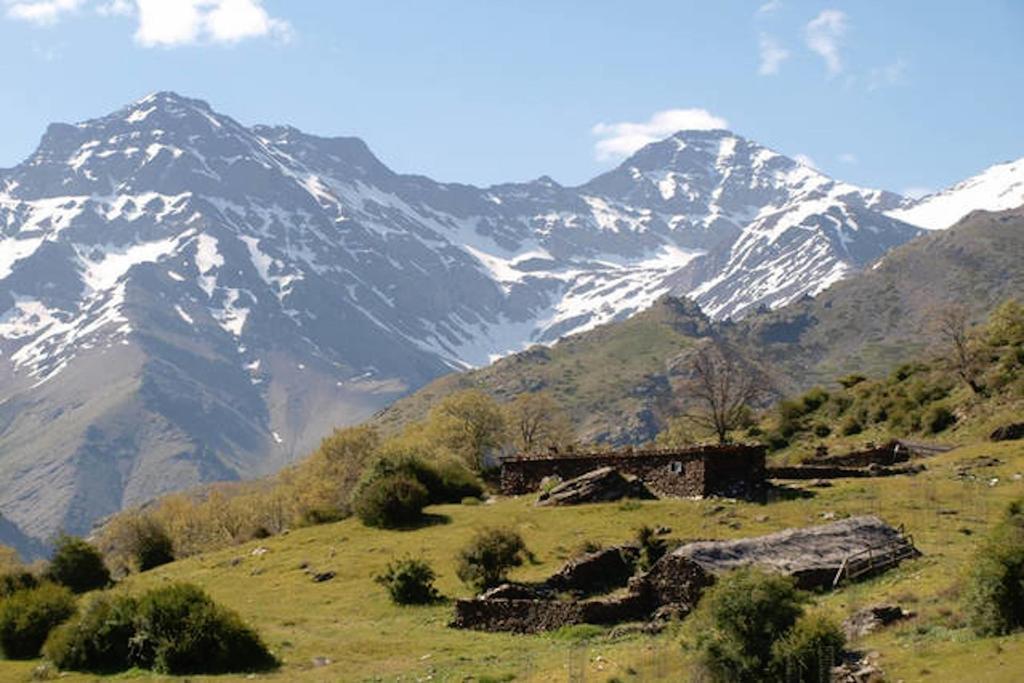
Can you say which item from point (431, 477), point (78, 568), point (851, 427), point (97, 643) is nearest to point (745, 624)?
point (97, 643)

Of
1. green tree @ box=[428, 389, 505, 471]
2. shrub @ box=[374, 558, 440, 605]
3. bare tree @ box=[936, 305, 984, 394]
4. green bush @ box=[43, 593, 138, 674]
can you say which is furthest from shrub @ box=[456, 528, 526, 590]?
bare tree @ box=[936, 305, 984, 394]

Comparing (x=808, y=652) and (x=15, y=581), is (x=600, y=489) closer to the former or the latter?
(x=808, y=652)

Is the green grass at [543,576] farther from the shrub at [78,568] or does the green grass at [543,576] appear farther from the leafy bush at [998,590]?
the shrub at [78,568]

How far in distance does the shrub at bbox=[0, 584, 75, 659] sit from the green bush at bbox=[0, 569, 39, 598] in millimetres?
Result: 11877

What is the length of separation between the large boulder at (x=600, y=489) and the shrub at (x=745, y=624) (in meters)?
28.7

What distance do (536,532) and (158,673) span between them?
67.7 ft

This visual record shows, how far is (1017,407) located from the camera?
7750cm

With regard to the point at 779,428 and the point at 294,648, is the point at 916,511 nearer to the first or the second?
the point at 294,648

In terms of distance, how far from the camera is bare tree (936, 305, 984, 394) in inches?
3548

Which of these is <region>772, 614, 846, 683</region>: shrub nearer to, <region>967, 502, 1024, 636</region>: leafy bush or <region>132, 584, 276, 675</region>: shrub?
<region>967, 502, 1024, 636</region>: leafy bush

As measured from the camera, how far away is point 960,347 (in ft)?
310

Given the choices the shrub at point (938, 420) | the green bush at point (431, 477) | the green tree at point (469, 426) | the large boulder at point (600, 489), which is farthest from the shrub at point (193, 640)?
the green tree at point (469, 426)

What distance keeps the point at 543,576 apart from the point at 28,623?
850 inches

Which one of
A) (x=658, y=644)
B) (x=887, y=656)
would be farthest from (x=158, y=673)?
(x=887, y=656)
